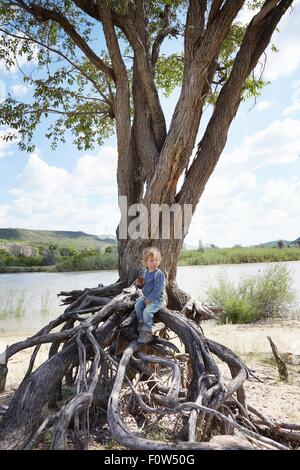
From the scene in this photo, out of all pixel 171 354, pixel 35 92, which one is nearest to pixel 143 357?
pixel 171 354

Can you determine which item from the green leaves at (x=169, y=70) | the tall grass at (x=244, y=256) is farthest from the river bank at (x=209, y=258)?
the green leaves at (x=169, y=70)

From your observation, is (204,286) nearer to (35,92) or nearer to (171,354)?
(35,92)

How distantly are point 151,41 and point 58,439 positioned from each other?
6.77 m

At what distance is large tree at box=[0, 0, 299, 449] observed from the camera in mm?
3768

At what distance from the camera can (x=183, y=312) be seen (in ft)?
17.7

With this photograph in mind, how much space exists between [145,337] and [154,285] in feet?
1.75

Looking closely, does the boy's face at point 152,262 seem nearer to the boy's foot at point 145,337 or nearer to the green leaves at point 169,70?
the boy's foot at point 145,337

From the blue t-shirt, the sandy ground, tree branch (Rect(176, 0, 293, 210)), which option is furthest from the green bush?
the blue t-shirt

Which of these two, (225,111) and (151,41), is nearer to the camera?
(225,111)

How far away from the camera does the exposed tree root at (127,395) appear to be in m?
3.41

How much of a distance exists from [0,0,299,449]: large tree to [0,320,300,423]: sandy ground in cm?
110

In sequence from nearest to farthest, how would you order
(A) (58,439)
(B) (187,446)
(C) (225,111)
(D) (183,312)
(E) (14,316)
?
(B) (187,446) < (A) (58,439) < (D) (183,312) < (C) (225,111) < (E) (14,316)

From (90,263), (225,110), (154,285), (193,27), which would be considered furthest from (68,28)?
(90,263)

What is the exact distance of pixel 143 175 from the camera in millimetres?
6281
